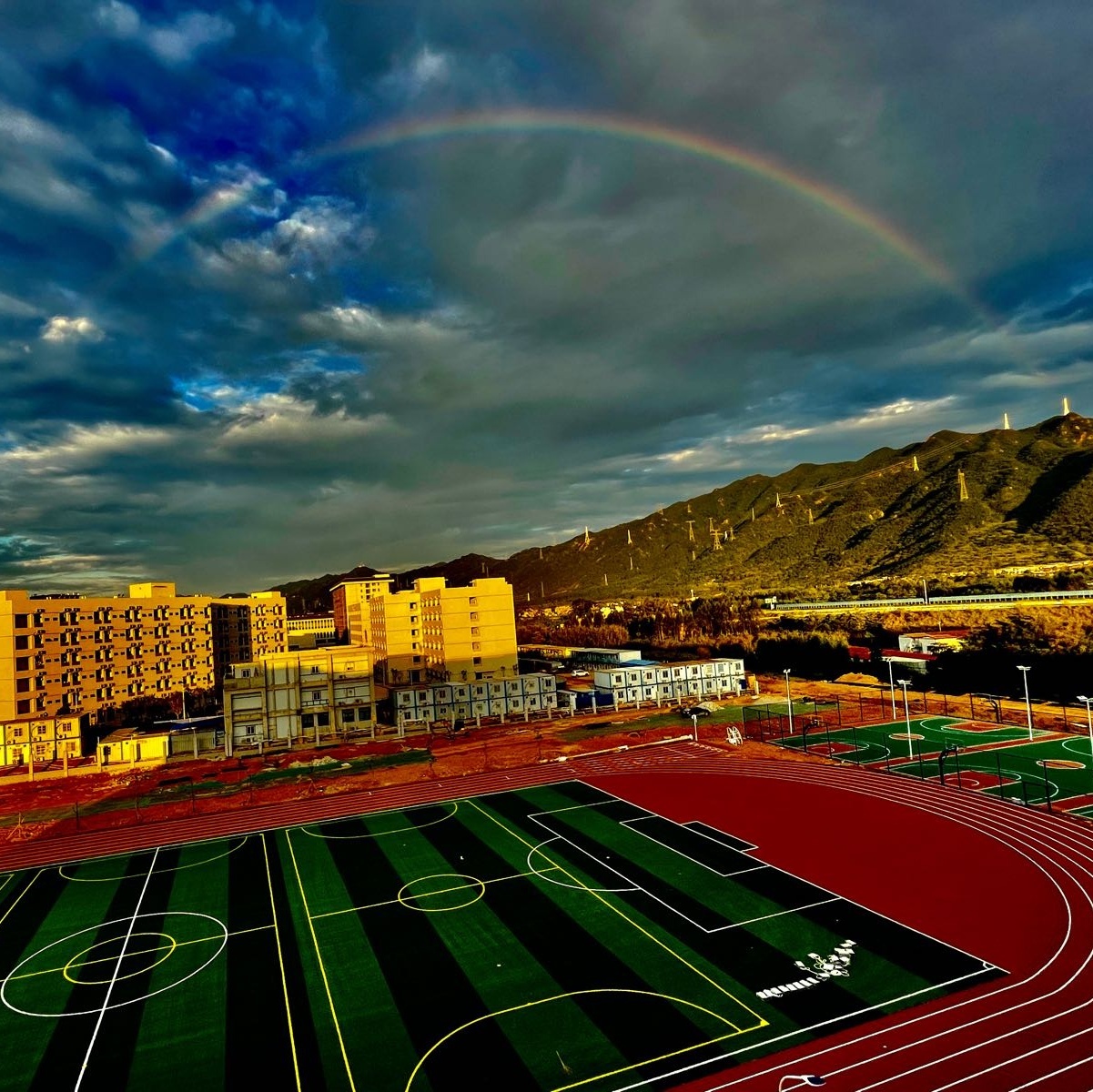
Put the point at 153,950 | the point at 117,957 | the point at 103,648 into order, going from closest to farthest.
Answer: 1. the point at 117,957
2. the point at 153,950
3. the point at 103,648

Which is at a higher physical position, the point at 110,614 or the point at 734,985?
the point at 110,614

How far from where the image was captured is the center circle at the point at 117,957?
69.1ft

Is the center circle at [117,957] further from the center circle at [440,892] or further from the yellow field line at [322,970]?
the center circle at [440,892]

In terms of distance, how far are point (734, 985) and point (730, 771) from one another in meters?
23.1

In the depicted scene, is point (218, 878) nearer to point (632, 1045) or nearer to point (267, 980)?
point (267, 980)

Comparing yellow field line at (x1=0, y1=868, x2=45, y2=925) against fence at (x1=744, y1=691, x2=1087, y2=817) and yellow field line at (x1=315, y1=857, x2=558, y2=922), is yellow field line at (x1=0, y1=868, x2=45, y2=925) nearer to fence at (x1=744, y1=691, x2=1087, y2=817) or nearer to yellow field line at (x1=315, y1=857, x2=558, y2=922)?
yellow field line at (x1=315, y1=857, x2=558, y2=922)

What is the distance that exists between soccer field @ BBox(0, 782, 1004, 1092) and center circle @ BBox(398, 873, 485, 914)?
0.09m

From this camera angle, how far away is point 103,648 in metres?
69.9

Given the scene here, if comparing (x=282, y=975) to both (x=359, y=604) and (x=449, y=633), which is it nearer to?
(x=449, y=633)

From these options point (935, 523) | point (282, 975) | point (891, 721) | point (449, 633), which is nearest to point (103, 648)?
point (449, 633)

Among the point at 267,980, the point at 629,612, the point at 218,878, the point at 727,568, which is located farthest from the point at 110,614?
the point at 727,568

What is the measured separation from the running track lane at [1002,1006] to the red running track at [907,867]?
1.6 inches

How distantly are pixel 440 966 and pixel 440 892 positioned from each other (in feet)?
17.9

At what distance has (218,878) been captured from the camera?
2838 cm
